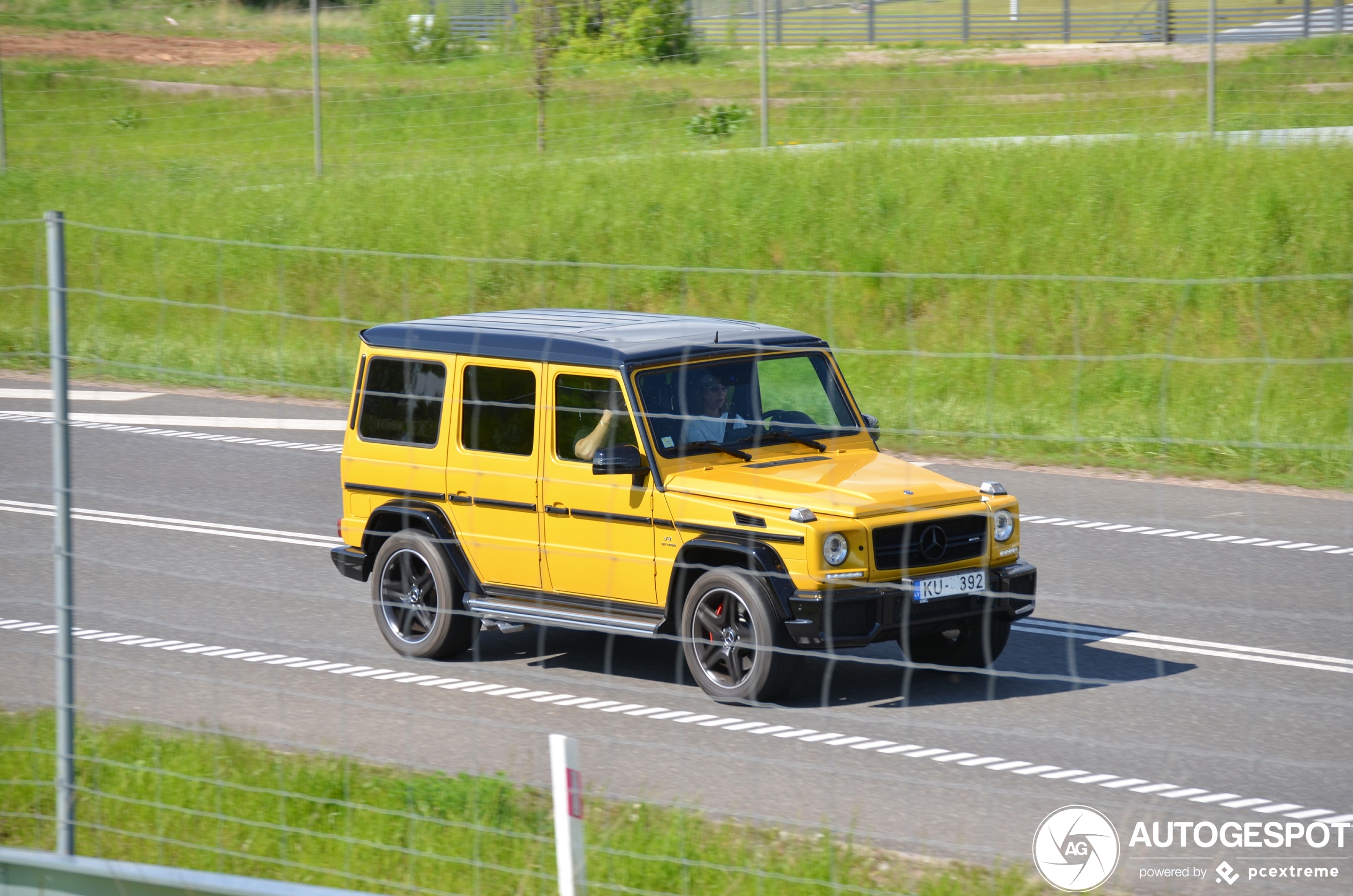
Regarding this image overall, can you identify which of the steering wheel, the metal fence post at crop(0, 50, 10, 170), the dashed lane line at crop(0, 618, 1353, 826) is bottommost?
the dashed lane line at crop(0, 618, 1353, 826)

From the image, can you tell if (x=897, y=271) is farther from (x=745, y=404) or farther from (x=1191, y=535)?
(x=745, y=404)

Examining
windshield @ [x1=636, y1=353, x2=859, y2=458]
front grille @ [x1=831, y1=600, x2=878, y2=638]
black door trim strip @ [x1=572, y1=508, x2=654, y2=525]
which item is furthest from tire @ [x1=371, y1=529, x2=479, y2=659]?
front grille @ [x1=831, y1=600, x2=878, y2=638]

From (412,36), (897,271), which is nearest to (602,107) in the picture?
(412,36)

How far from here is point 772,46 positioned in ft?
71.8

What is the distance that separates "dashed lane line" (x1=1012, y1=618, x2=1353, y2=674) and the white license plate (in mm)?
1566

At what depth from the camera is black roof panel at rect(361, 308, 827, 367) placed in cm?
829

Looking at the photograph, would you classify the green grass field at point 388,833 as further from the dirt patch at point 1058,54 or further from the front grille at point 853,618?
the dirt patch at point 1058,54

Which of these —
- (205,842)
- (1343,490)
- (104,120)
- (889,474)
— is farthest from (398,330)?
(104,120)

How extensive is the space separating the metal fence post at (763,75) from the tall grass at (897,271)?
617 millimetres

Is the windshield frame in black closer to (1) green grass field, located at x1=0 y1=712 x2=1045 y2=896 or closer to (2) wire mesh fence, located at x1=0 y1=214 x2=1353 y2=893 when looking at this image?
(2) wire mesh fence, located at x1=0 y1=214 x2=1353 y2=893

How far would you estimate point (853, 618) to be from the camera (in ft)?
24.7

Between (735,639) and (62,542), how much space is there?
129 inches

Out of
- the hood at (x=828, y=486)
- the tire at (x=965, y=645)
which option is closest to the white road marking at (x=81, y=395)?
the hood at (x=828, y=486)

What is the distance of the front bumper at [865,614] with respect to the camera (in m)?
7.46
